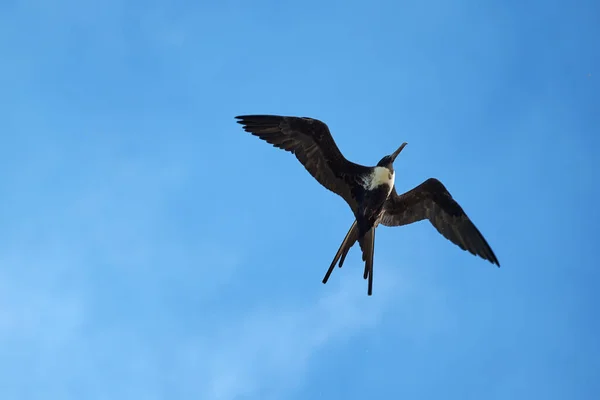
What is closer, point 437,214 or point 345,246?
point 345,246

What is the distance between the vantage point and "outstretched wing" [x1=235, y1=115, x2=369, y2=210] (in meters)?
8.36

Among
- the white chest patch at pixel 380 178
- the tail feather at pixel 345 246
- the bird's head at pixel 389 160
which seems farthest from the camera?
the bird's head at pixel 389 160

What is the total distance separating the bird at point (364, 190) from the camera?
8.25 meters

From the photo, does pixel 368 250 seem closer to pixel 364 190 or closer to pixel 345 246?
pixel 345 246

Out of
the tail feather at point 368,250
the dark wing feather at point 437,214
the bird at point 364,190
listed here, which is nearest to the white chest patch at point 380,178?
the bird at point 364,190

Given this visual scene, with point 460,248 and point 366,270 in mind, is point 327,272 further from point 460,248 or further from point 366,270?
point 460,248

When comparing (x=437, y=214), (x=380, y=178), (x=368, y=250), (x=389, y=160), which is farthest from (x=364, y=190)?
(x=437, y=214)

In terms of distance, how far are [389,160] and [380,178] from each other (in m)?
0.37

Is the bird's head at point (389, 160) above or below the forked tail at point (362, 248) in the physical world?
above

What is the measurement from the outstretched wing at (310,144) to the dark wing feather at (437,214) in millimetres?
568

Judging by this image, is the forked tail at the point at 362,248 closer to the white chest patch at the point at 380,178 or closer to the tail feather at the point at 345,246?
the tail feather at the point at 345,246

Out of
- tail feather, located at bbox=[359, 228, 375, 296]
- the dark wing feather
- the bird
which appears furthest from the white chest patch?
tail feather, located at bbox=[359, 228, 375, 296]

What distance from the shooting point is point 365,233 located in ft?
27.1

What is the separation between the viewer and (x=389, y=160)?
28.2 feet
